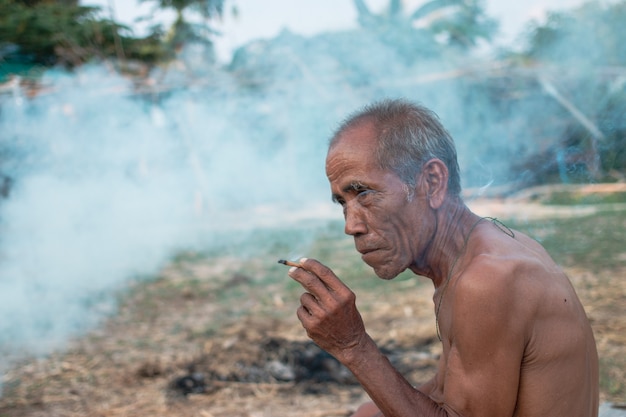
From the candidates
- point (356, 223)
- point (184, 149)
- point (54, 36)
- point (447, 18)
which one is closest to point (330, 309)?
point (356, 223)

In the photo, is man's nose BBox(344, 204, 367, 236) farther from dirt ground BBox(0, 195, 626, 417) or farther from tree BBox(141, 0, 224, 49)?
tree BBox(141, 0, 224, 49)

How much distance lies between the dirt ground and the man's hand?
1872 mm

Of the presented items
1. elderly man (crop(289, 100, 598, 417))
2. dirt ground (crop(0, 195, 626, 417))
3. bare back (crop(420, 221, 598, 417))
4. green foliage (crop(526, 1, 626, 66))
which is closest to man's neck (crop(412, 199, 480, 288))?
elderly man (crop(289, 100, 598, 417))

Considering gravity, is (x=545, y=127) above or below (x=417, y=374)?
above

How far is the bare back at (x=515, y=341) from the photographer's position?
148 centimetres

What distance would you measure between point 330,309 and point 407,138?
24.6 inches

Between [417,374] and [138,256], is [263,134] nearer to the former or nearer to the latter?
[138,256]

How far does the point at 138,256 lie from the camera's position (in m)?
8.80

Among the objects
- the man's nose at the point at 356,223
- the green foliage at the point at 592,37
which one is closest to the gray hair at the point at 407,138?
the man's nose at the point at 356,223

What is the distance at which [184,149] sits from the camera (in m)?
11.5

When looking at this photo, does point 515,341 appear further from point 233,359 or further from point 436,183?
point 233,359

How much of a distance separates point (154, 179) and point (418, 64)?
7.03 meters

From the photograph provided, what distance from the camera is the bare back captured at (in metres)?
1.48

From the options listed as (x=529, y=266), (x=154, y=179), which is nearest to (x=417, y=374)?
(x=529, y=266)
